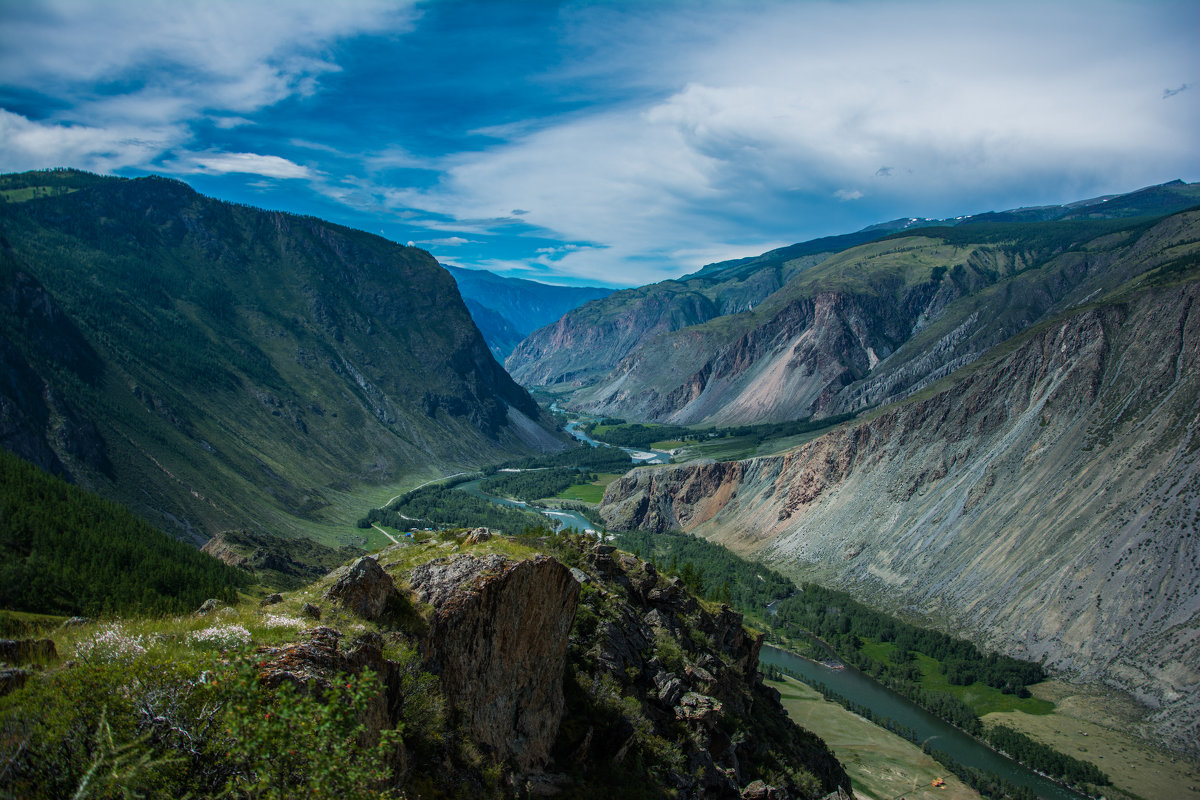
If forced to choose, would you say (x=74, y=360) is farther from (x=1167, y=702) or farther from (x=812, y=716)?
(x=1167, y=702)

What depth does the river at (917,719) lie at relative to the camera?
227 feet

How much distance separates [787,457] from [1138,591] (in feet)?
243

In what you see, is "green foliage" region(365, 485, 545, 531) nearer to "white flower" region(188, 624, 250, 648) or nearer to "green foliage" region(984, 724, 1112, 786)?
"green foliage" region(984, 724, 1112, 786)

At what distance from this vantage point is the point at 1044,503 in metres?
99.3

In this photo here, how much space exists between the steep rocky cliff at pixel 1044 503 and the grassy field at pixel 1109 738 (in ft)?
8.55

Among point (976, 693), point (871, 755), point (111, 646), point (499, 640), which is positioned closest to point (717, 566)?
point (976, 693)

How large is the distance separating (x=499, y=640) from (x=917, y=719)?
271 feet

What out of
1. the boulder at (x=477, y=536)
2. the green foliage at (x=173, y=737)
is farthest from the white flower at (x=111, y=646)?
the boulder at (x=477, y=536)

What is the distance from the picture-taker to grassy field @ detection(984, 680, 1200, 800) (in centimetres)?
6475

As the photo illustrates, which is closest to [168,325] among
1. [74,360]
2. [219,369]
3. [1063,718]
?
[219,369]

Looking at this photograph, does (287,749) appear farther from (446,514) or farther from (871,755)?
(446,514)

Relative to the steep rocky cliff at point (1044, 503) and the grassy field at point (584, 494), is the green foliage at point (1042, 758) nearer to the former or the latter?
the steep rocky cliff at point (1044, 503)

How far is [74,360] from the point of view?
422 ft

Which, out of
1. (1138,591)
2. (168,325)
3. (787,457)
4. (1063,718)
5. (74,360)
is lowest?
(1063,718)
